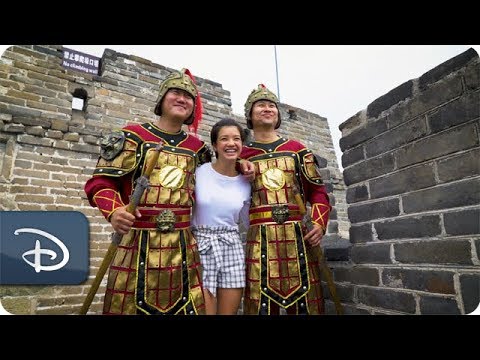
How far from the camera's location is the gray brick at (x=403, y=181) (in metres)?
1.66

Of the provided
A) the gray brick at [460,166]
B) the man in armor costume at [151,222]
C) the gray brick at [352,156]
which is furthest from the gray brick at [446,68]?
the man in armor costume at [151,222]

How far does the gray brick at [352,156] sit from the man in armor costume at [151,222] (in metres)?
1.07

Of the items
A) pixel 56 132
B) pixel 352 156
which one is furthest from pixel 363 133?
pixel 56 132

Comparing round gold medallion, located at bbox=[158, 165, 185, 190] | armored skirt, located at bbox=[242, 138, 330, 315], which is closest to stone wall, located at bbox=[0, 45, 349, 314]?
armored skirt, located at bbox=[242, 138, 330, 315]

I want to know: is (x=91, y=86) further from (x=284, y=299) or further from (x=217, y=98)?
(x=284, y=299)

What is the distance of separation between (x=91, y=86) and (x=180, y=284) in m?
3.76

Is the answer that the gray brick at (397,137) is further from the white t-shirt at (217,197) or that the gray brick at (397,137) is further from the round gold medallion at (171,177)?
the round gold medallion at (171,177)

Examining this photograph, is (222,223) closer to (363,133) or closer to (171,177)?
(171,177)

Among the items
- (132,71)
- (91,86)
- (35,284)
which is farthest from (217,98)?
(35,284)

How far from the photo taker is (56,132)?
398cm

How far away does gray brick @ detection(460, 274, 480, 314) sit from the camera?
1390 mm

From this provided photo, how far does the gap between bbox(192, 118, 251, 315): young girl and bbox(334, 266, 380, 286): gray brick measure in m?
0.72

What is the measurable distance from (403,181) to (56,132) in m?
3.99

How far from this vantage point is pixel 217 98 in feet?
19.2
